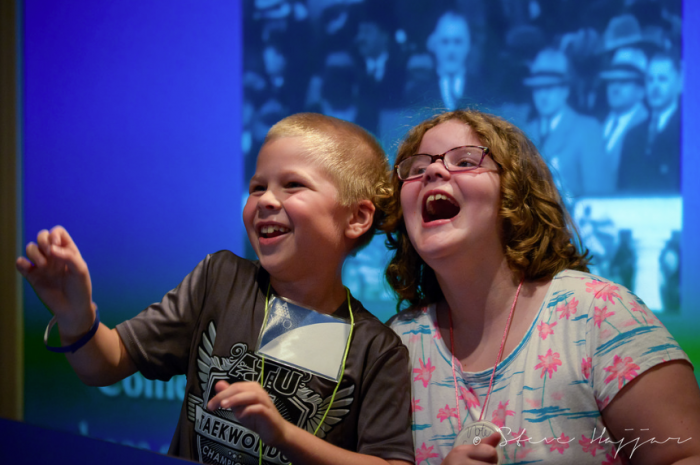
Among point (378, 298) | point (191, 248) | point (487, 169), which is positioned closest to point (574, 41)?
point (487, 169)

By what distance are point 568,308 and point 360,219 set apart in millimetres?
593

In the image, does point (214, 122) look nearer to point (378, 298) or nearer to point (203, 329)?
point (378, 298)

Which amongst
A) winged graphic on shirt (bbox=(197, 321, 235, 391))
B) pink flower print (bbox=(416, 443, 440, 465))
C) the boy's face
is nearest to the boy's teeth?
the boy's face

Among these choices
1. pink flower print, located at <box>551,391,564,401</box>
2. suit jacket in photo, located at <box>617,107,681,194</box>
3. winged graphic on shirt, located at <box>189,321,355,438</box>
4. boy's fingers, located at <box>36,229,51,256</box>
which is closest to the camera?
boy's fingers, located at <box>36,229,51,256</box>

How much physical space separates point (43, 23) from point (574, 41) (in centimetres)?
254

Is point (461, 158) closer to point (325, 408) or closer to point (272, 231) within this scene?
point (272, 231)

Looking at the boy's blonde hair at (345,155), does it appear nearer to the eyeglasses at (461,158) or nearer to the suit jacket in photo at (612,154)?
the eyeglasses at (461,158)

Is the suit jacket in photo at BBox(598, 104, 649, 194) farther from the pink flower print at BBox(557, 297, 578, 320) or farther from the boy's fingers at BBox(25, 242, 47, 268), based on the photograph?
the boy's fingers at BBox(25, 242, 47, 268)

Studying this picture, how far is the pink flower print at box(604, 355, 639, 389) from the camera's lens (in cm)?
108

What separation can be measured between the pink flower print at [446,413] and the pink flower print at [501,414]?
0.31ft

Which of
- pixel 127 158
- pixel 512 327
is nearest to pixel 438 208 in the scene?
pixel 512 327

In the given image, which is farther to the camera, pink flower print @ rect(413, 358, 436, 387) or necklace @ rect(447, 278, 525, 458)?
pink flower print @ rect(413, 358, 436, 387)

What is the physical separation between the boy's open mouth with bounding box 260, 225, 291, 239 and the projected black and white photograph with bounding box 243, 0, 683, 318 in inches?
21.5

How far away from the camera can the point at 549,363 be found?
3.91ft
